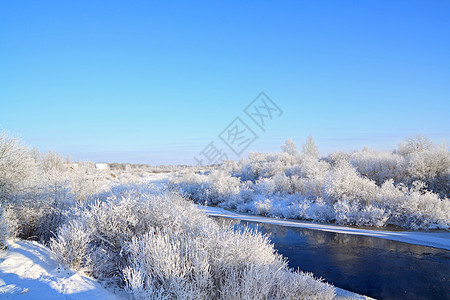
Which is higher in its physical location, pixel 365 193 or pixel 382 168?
pixel 382 168

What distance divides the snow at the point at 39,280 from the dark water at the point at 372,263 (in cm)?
521

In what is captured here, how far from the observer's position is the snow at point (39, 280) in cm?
373

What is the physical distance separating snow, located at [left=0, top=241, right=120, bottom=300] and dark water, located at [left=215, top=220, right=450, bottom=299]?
521 centimetres

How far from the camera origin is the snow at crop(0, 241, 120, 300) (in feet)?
12.2

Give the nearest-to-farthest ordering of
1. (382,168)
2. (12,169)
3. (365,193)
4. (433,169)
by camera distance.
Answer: (12,169), (365,193), (433,169), (382,168)

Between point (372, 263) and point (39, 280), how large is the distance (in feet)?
25.7

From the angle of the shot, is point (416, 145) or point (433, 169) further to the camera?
point (416, 145)

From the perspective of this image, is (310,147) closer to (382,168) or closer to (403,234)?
(382,168)

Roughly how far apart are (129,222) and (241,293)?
125 inches

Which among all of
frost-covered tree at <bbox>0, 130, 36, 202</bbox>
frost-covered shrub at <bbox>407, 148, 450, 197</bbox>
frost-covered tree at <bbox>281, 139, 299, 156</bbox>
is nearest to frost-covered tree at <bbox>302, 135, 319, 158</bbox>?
frost-covered tree at <bbox>281, 139, 299, 156</bbox>

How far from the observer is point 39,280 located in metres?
4.13

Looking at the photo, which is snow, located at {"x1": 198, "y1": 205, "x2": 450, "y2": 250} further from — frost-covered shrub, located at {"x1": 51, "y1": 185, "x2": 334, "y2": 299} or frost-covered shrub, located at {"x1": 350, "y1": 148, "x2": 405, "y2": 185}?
frost-covered shrub, located at {"x1": 350, "y1": 148, "x2": 405, "y2": 185}

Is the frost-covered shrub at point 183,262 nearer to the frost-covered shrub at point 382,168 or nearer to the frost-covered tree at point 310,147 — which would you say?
the frost-covered shrub at point 382,168

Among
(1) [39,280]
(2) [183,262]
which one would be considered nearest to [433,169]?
(2) [183,262]
